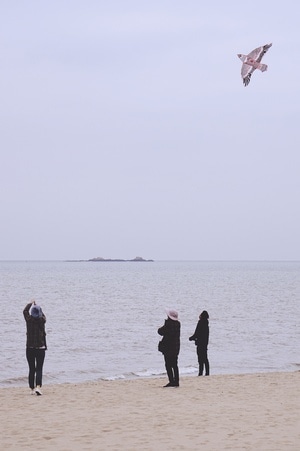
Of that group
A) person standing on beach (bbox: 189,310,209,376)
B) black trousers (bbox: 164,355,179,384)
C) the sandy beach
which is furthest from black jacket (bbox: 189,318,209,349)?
black trousers (bbox: 164,355,179,384)

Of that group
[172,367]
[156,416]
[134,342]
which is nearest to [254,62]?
[172,367]

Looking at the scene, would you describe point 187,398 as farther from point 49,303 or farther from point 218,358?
point 49,303

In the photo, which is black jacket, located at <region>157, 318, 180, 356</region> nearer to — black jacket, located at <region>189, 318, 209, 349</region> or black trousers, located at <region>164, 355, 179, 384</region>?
black trousers, located at <region>164, 355, 179, 384</region>

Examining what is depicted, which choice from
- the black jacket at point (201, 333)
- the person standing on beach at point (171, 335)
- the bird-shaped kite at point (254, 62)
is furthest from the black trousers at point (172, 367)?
the bird-shaped kite at point (254, 62)

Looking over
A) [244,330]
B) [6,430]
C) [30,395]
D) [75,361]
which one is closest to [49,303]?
[244,330]

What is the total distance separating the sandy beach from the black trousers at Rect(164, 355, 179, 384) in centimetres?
25

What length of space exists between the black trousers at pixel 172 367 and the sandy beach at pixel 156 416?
247mm

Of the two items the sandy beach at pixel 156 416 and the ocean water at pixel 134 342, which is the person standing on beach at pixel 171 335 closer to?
the sandy beach at pixel 156 416

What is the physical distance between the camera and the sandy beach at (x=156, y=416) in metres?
8.74

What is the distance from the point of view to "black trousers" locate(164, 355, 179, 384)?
541 inches

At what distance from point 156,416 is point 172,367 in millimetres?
3423

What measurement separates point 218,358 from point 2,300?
37305mm

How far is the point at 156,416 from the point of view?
10.7 m

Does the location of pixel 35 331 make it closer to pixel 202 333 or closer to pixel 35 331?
pixel 35 331
